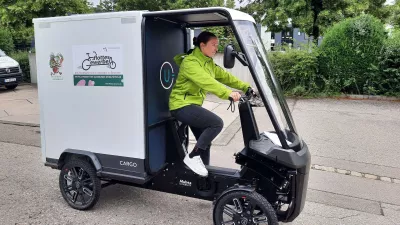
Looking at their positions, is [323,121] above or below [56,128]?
below

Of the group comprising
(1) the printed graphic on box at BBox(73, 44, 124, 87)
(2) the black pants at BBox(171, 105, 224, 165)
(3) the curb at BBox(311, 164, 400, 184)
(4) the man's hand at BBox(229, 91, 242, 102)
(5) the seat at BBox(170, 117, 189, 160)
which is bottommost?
(3) the curb at BBox(311, 164, 400, 184)

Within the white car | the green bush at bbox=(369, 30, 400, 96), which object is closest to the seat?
the green bush at bbox=(369, 30, 400, 96)

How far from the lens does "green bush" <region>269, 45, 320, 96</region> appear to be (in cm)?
1110

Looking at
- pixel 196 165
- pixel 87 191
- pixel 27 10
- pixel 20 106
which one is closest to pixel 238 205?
pixel 196 165

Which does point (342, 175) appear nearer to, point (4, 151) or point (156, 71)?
point (156, 71)

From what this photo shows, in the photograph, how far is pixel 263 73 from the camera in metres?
3.36

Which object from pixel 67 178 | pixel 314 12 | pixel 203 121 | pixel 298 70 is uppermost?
pixel 314 12

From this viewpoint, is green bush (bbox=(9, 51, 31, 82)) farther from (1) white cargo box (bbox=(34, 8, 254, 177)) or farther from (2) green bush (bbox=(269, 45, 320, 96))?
(1) white cargo box (bbox=(34, 8, 254, 177))

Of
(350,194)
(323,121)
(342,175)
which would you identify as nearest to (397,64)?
(323,121)

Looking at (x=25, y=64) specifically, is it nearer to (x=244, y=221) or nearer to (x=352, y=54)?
(x=352, y=54)

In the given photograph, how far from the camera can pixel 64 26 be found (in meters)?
3.83

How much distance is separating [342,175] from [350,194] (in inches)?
27.7

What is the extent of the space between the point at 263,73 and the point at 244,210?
1.31 m

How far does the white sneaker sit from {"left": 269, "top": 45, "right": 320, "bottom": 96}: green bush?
786 cm
